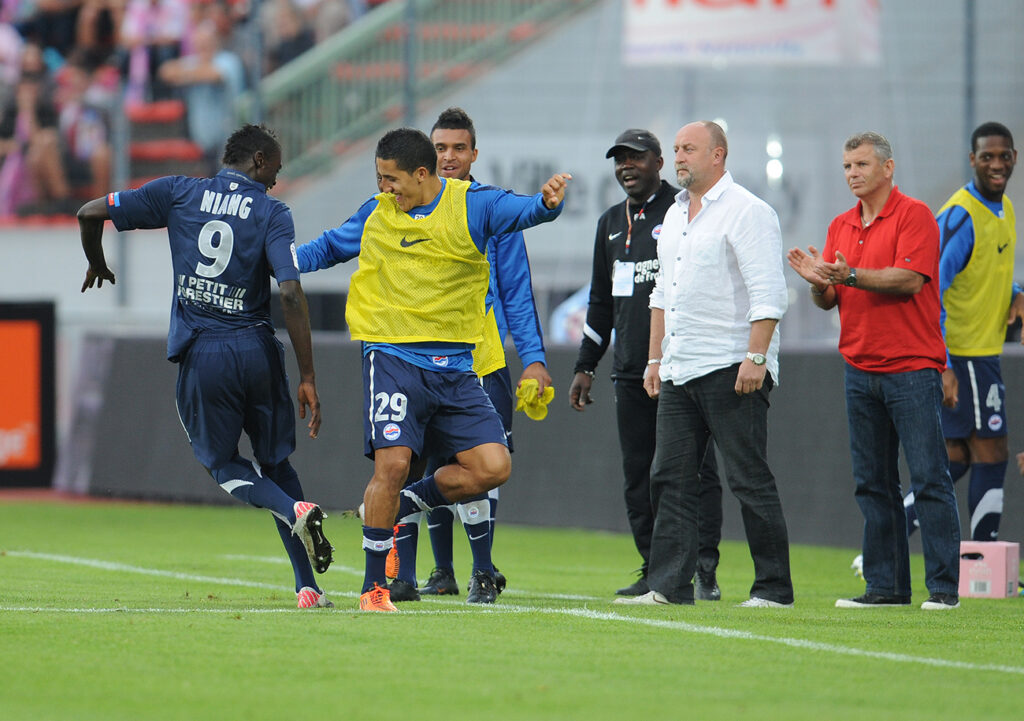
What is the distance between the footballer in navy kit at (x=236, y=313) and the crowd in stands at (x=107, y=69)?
10.7 metres

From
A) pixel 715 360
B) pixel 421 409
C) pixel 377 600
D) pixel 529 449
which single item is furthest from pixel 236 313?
pixel 529 449

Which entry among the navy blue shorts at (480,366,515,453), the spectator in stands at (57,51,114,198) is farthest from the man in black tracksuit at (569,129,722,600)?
the spectator in stands at (57,51,114,198)

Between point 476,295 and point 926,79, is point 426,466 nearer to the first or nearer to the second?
point 476,295

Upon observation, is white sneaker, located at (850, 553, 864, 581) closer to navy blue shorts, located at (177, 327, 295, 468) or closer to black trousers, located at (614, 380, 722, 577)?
black trousers, located at (614, 380, 722, 577)

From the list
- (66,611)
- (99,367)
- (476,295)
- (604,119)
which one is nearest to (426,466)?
(476,295)

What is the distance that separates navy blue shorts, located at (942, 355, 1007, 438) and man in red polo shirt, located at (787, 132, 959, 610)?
4.31ft

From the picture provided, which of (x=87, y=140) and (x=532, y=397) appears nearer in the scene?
(x=532, y=397)

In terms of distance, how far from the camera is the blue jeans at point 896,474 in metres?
7.77

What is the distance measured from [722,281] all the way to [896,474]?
137 centimetres

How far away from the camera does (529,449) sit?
13695 mm

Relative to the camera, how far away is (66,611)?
6.93m

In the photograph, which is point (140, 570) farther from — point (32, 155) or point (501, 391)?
point (32, 155)

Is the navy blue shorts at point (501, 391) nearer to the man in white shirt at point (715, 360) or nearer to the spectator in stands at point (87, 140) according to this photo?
the man in white shirt at point (715, 360)

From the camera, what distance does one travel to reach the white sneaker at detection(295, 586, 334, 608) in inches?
291
